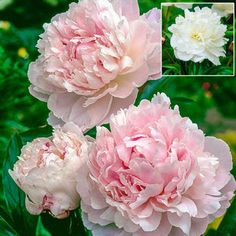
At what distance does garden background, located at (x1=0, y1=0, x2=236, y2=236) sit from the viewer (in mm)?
789

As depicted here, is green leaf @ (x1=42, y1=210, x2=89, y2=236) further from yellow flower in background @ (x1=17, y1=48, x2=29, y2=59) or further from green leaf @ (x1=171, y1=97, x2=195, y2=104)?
yellow flower in background @ (x1=17, y1=48, x2=29, y2=59)

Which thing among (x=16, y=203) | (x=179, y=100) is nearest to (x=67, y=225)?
(x=16, y=203)

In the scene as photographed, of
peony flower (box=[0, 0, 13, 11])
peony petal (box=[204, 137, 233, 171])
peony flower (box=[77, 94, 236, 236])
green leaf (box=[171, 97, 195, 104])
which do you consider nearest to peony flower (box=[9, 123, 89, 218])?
peony flower (box=[77, 94, 236, 236])

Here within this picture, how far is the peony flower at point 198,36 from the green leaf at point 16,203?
0.24 m

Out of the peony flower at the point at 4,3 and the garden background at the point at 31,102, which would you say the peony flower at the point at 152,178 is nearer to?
the garden background at the point at 31,102

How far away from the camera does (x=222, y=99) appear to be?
39.1 inches

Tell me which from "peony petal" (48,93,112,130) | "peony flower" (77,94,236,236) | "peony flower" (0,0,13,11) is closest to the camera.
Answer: "peony flower" (77,94,236,236)

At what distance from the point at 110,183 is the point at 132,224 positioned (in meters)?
0.05

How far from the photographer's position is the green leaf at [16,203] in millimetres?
789

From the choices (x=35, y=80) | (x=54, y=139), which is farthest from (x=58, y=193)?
(x=35, y=80)

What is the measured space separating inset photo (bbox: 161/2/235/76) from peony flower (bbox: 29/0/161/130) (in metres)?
0.06

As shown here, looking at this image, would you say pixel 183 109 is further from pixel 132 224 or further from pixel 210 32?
pixel 132 224

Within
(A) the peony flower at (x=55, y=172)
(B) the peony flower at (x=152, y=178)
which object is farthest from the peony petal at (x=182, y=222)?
(A) the peony flower at (x=55, y=172)

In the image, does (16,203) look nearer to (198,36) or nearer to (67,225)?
(67,225)
